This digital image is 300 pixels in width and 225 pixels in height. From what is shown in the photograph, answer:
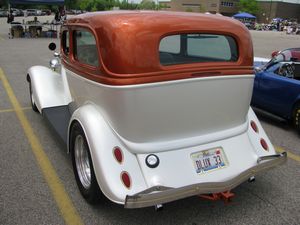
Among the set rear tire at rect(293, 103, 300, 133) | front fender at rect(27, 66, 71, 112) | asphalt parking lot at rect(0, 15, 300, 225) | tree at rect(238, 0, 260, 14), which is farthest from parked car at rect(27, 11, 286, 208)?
tree at rect(238, 0, 260, 14)

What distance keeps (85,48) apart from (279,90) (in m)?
3.27

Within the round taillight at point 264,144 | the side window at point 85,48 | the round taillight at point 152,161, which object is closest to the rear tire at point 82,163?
the round taillight at point 152,161

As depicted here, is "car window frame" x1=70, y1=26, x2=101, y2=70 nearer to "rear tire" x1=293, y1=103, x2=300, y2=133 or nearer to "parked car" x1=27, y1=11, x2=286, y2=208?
"parked car" x1=27, y1=11, x2=286, y2=208

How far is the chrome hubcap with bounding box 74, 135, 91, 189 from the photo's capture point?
3260 millimetres

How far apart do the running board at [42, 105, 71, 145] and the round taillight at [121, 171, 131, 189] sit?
3.88ft

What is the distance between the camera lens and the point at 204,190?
2.67 m

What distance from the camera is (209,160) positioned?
3.05 m

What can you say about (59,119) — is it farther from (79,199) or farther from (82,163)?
(79,199)

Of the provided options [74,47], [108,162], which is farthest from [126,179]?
[74,47]

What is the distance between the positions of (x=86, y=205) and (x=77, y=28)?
187cm

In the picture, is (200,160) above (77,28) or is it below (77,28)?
below

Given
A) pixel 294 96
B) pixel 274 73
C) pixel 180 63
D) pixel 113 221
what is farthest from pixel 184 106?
pixel 274 73

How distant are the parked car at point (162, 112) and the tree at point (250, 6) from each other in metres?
106

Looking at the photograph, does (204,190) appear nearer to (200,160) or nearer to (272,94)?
(200,160)
